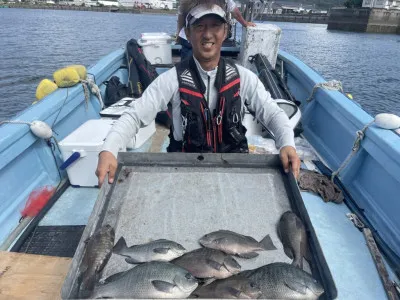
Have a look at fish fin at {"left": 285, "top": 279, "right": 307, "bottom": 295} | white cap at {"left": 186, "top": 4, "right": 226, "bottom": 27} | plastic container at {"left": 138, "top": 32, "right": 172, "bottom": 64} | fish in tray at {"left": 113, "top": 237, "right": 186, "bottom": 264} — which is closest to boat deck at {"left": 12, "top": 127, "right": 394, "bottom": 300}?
fish fin at {"left": 285, "top": 279, "right": 307, "bottom": 295}

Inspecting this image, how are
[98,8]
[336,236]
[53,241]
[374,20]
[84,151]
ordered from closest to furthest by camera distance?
[53,241], [336,236], [84,151], [374,20], [98,8]

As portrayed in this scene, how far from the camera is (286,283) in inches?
53.2

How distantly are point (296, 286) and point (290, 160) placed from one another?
1.00 meters

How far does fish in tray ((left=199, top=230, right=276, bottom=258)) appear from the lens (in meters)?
1.59

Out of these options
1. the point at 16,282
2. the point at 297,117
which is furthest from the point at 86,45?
the point at 16,282

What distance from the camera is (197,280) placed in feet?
4.68

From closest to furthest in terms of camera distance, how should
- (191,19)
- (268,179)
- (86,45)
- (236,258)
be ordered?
(236,258)
(268,179)
(191,19)
(86,45)

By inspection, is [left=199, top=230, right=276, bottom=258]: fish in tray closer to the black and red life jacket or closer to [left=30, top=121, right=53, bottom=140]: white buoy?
the black and red life jacket

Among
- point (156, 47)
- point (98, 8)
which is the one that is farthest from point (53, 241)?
point (98, 8)

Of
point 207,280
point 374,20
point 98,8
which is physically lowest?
point 207,280

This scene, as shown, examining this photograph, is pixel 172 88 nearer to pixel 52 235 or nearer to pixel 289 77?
pixel 52 235

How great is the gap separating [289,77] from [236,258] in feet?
21.4

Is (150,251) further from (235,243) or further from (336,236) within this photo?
(336,236)

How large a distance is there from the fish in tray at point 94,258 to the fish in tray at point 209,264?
39 cm
